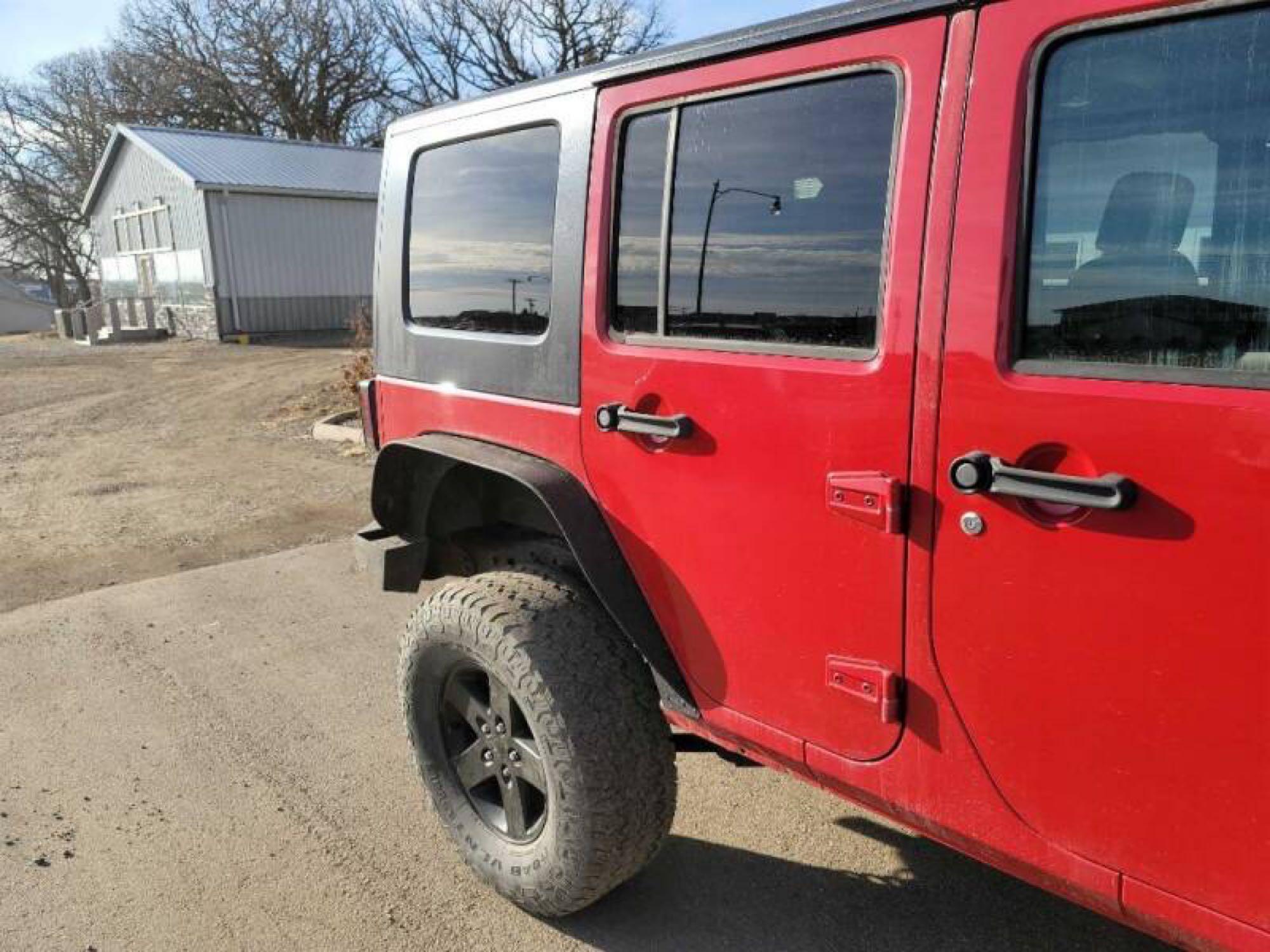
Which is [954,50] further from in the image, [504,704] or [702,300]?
[504,704]

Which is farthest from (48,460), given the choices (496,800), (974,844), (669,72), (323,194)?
(323,194)

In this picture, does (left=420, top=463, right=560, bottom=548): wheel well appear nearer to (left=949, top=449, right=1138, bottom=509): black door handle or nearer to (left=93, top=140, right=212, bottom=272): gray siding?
(left=949, top=449, right=1138, bottom=509): black door handle

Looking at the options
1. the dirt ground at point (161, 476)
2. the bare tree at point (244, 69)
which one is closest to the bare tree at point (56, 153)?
the bare tree at point (244, 69)

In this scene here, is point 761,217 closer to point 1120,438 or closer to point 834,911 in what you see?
point 1120,438

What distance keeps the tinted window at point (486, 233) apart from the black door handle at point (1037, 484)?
1.25 meters

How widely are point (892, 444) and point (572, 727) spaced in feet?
3.47

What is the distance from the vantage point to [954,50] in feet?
5.39

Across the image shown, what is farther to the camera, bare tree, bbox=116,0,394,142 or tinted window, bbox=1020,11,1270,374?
bare tree, bbox=116,0,394,142

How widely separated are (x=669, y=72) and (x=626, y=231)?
367 mm

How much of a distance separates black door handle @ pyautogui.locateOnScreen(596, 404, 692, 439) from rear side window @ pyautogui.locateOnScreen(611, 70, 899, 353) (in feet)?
0.61

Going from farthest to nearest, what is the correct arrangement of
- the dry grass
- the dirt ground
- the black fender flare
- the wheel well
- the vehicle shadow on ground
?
the dry grass → the dirt ground → the wheel well → the vehicle shadow on ground → the black fender flare

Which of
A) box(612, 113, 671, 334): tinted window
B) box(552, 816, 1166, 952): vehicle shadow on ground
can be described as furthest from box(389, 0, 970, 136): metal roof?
box(552, 816, 1166, 952): vehicle shadow on ground

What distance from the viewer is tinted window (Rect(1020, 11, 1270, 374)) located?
53.8 inches

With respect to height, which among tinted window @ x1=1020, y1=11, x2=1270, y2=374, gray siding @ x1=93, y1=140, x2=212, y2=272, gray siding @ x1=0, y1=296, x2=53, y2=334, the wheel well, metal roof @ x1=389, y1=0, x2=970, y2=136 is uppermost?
gray siding @ x1=93, y1=140, x2=212, y2=272
